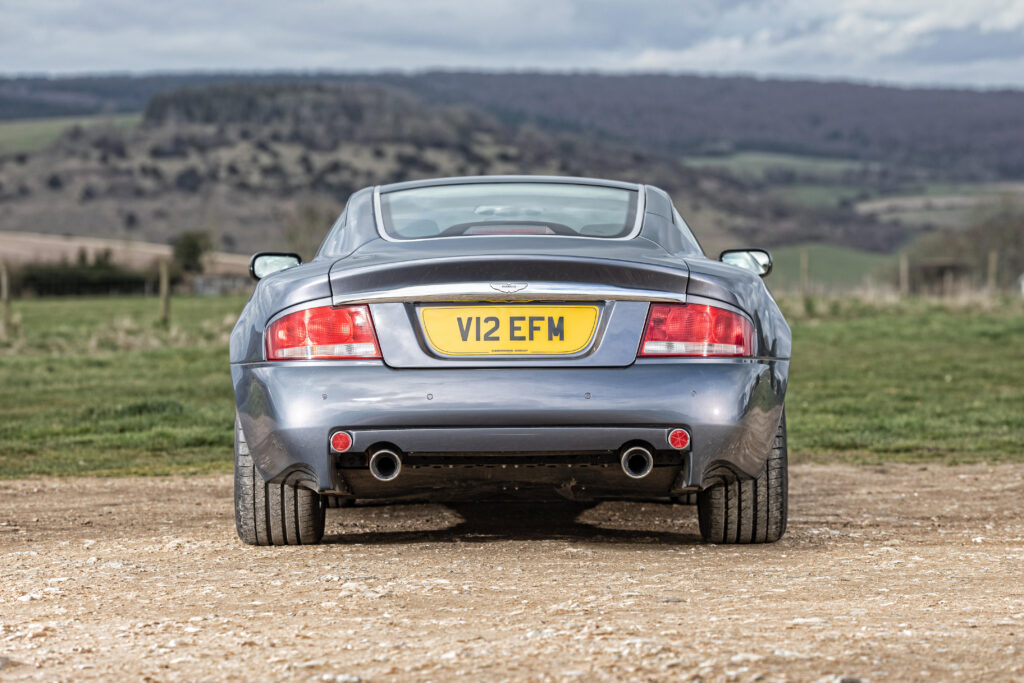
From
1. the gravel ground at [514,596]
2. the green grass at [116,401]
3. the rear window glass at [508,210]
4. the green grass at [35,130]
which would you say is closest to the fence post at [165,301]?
the green grass at [116,401]

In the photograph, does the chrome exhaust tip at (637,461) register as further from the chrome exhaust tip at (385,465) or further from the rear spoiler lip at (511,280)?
the chrome exhaust tip at (385,465)

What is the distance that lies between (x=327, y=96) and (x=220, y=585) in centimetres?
15046

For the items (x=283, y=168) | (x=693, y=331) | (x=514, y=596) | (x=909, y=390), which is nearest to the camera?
(x=514, y=596)

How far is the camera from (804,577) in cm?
443

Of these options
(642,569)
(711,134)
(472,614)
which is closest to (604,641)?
(472,614)

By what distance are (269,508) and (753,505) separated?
6.39 ft

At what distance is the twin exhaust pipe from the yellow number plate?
0.41m

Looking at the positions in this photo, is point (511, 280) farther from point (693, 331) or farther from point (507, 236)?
point (693, 331)

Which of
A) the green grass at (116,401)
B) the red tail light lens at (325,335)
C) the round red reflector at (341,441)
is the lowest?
the green grass at (116,401)

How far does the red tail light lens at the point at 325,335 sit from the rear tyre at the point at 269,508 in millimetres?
617

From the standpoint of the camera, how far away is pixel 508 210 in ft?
18.6

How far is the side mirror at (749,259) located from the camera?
5.79 m

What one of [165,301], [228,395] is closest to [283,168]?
[165,301]

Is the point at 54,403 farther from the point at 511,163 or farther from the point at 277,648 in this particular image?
the point at 511,163
